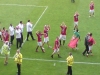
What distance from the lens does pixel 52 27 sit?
30594 millimetres

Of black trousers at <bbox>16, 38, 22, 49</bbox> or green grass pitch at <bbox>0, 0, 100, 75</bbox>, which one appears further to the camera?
black trousers at <bbox>16, 38, 22, 49</bbox>

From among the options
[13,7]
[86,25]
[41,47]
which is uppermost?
[13,7]

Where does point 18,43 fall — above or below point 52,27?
below

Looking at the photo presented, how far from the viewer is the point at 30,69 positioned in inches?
870

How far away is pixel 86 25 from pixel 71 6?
680 cm

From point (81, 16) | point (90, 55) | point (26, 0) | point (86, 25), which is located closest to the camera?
point (90, 55)

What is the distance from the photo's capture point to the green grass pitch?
22228 millimetres

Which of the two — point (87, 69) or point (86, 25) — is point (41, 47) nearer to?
point (87, 69)

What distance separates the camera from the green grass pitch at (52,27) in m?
22.2

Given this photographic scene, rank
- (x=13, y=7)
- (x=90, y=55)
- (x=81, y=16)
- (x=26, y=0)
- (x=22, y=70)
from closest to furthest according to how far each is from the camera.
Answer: (x=22, y=70) < (x=90, y=55) < (x=81, y=16) < (x=13, y=7) < (x=26, y=0)

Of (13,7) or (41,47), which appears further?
(13,7)

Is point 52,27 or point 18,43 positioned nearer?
point 18,43

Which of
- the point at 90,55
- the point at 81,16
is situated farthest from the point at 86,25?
the point at 90,55

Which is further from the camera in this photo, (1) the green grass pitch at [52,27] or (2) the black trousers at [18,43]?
(2) the black trousers at [18,43]
